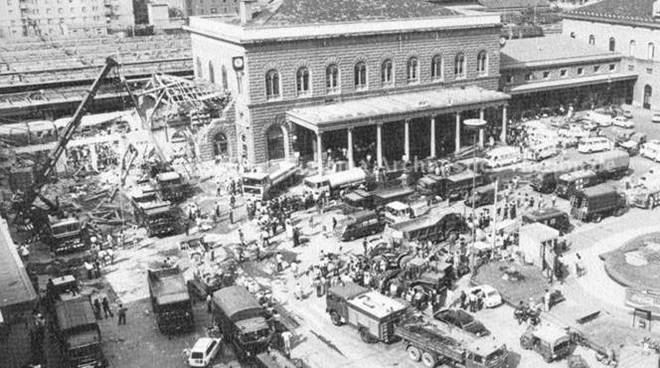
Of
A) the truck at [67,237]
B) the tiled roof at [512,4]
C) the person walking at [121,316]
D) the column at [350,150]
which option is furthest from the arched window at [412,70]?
the tiled roof at [512,4]

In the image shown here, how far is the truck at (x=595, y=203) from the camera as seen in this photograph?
168ft

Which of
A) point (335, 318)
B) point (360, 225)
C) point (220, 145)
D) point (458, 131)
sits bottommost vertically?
point (335, 318)

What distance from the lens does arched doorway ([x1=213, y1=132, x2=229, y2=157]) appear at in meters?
69.3

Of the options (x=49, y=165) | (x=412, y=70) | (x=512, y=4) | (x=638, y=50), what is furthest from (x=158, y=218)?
(x=512, y=4)

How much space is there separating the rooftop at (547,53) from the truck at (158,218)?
45.7m

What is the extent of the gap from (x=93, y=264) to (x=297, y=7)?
3354 cm

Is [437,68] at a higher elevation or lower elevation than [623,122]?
higher

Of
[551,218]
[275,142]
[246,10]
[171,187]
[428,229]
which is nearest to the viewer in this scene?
[428,229]

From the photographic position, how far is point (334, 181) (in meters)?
57.9

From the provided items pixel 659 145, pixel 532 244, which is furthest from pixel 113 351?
pixel 659 145

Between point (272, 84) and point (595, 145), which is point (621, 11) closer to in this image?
point (595, 145)

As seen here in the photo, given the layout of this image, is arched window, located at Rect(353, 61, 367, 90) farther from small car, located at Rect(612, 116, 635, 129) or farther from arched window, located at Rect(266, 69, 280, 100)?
small car, located at Rect(612, 116, 635, 129)

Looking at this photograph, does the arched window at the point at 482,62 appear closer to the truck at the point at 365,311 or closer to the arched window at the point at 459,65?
the arched window at the point at 459,65

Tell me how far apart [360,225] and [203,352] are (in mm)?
18730
